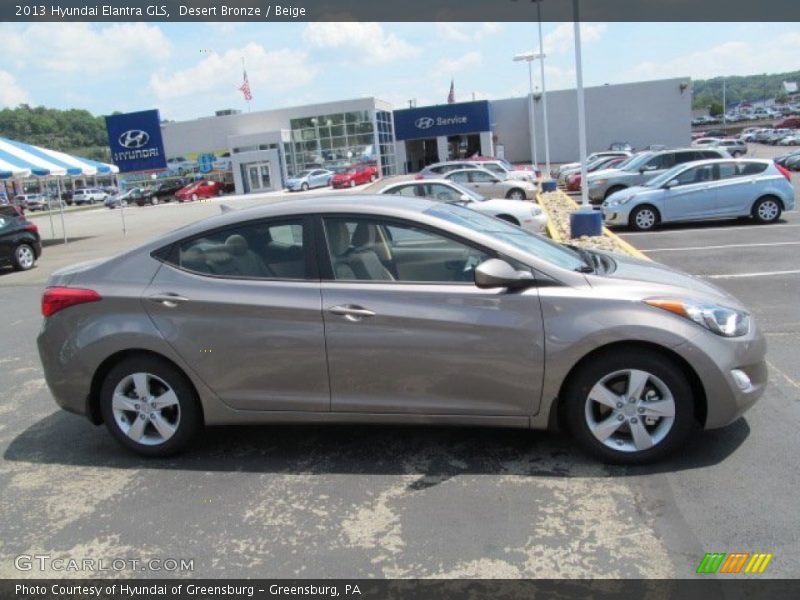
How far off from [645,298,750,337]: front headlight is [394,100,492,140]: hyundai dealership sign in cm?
5129

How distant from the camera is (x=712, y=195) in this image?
46.5 ft

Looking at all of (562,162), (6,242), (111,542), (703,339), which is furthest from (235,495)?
(562,162)

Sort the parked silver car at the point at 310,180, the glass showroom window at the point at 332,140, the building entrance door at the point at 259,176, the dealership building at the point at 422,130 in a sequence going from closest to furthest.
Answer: the parked silver car at the point at 310,180, the dealership building at the point at 422,130, the glass showroom window at the point at 332,140, the building entrance door at the point at 259,176

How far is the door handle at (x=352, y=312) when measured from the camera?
152 inches

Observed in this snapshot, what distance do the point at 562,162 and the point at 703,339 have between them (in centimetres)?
5551

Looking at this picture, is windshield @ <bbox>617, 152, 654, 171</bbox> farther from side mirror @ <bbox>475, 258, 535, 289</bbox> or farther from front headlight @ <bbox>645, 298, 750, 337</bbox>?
side mirror @ <bbox>475, 258, 535, 289</bbox>

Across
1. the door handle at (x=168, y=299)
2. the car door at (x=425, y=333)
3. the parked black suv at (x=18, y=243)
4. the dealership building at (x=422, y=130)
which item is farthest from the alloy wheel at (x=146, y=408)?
the dealership building at (x=422, y=130)

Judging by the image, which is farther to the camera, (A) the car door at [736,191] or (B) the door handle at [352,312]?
(A) the car door at [736,191]

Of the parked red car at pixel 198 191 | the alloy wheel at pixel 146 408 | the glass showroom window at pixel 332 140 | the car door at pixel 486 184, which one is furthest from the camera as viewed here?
the glass showroom window at pixel 332 140

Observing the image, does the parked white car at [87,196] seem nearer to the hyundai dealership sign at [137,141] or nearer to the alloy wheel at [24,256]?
the hyundai dealership sign at [137,141]

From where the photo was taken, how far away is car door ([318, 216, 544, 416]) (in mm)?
3750

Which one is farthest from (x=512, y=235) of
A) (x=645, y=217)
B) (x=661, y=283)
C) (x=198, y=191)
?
(x=198, y=191)

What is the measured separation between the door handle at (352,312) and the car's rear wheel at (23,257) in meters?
14.1

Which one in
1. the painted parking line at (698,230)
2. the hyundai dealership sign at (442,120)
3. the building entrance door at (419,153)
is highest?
the hyundai dealership sign at (442,120)
